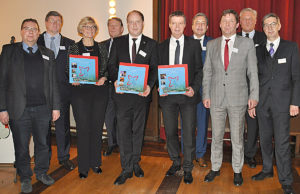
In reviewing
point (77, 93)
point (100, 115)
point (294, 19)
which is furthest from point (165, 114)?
point (294, 19)

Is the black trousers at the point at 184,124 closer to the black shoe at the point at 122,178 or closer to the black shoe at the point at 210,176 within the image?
the black shoe at the point at 210,176

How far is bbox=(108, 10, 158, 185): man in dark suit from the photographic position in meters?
3.02

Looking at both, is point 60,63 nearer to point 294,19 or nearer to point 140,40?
point 140,40

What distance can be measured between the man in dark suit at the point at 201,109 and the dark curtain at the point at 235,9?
1050mm

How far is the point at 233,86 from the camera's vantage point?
2863mm

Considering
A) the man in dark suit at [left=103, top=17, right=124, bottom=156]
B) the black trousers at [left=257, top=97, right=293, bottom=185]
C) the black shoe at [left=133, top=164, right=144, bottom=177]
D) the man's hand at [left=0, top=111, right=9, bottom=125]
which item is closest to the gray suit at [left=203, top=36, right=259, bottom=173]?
the black trousers at [left=257, top=97, right=293, bottom=185]

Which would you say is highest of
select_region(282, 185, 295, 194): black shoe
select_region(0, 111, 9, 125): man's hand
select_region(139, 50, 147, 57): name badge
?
select_region(139, 50, 147, 57): name badge

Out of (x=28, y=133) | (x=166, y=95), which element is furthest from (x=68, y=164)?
(x=166, y=95)

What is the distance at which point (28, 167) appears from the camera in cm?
298

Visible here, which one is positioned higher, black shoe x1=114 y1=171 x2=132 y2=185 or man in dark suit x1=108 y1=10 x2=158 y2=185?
man in dark suit x1=108 y1=10 x2=158 y2=185

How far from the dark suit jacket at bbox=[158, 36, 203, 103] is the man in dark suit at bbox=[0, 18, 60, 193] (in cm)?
123

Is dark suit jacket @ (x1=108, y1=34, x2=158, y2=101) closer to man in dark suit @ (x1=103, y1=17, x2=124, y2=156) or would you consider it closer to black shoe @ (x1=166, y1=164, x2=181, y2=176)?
black shoe @ (x1=166, y1=164, x2=181, y2=176)

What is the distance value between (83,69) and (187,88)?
1.17m

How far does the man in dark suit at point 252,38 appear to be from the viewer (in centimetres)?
357
